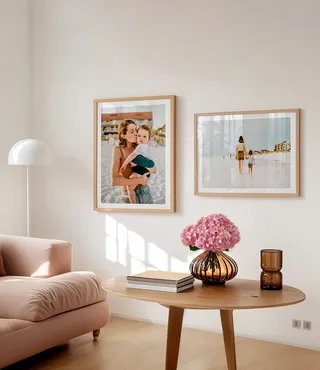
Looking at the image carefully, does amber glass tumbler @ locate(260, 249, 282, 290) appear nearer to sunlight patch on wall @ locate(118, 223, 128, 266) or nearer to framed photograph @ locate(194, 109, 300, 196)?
framed photograph @ locate(194, 109, 300, 196)

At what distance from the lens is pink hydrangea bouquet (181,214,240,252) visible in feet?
12.1

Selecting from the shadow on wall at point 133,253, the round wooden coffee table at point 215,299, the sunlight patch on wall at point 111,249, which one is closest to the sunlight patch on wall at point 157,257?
the shadow on wall at point 133,253

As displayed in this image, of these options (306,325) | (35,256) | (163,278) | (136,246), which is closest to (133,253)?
(136,246)

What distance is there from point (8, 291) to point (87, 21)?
102 inches

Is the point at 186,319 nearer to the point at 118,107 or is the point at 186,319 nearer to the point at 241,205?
the point at 241,205

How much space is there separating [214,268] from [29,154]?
2.17 meters

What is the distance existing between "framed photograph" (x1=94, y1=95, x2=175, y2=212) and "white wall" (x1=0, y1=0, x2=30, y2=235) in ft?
2.53

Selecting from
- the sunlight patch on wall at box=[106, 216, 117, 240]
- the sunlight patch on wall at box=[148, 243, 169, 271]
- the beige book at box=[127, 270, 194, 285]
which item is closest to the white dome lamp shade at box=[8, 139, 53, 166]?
the sunlight patch on wall at box=[106, 216, 117, 240]

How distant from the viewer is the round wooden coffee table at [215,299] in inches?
132

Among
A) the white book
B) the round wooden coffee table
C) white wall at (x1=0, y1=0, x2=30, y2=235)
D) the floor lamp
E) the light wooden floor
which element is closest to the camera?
the round wooden coffee table

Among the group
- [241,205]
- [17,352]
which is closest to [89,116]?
[241,205]

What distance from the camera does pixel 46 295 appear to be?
416 cm

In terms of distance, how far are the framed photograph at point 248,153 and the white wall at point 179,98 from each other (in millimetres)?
78

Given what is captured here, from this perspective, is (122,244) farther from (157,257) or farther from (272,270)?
(272,270)
